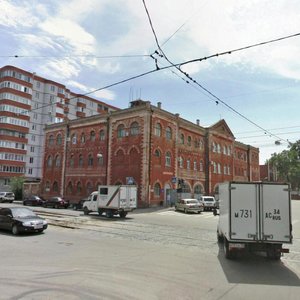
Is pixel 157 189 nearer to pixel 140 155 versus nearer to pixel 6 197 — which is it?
pixel 140 155

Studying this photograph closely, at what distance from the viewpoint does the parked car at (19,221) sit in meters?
16.1

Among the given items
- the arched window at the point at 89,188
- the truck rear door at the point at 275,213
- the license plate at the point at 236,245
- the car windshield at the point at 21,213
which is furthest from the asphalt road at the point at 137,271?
the arched window at the point at 89,188

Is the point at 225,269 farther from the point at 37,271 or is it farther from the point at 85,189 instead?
the point at 85,189

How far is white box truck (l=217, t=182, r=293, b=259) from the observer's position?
33.8 feet

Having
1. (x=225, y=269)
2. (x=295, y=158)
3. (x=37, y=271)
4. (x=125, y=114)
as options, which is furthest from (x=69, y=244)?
(x=295, y=158)

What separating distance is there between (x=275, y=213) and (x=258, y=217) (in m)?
0.57

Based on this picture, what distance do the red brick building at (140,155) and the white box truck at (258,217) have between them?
2863cm

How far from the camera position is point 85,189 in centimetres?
4716

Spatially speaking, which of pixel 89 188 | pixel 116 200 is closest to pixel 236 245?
pixel 116 200

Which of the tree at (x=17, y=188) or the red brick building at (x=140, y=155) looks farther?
the tree at (x=17, y=188)

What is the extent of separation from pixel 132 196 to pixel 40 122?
2246 inches

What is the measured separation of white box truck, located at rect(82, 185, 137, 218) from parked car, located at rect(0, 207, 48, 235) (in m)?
10.1

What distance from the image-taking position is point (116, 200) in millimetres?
27031

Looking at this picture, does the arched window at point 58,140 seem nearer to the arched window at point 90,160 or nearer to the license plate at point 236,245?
the arched window at point 90,160
